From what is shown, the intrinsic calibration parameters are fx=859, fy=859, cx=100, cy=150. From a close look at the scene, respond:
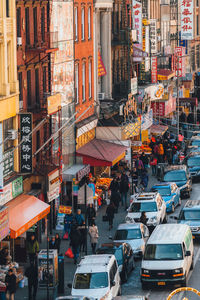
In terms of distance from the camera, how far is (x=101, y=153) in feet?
162

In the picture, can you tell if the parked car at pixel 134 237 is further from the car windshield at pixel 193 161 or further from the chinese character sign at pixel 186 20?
the chinese character sign at pixel 186 20

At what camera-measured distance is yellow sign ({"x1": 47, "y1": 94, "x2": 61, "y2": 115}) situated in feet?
128

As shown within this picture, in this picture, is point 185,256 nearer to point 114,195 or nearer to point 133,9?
point 114,195

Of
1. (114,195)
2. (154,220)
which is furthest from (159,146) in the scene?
(154,220)

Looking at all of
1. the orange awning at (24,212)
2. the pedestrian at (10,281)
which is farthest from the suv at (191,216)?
the pedestrian at (10,281)

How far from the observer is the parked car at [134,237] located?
35250mm

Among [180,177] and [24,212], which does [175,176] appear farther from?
[24,212]

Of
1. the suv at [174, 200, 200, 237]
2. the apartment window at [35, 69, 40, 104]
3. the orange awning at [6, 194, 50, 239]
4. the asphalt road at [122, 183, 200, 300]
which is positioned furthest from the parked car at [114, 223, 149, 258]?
the apartment window at [35, 69, 40, 104]

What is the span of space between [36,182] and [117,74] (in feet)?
77.1

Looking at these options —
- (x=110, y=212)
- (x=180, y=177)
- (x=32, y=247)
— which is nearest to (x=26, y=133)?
(x=32, y=247)

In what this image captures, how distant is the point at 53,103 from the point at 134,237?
8.05 meters

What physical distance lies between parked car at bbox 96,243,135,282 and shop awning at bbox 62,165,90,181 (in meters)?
12.2

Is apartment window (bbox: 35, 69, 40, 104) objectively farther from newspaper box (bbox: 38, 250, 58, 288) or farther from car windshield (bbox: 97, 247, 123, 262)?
newspaper box (bbox: 38, 250, 58, 288)

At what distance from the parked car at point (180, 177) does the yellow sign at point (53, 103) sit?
12.6 meters
